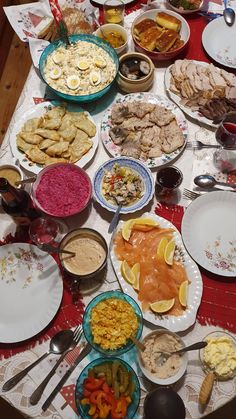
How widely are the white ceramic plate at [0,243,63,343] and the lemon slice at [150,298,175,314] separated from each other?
1.33 feet

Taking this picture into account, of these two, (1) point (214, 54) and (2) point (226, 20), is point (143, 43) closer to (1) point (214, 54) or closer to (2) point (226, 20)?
(1) point (214, 54)

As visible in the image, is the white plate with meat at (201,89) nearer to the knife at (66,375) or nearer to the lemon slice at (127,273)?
the lemon slice at (127,273)

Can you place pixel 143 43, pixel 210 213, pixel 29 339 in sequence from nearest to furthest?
pixel 29 339
pixel 210 213
pixel 143 43

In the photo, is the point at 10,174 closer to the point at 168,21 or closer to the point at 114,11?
the point at 114,11

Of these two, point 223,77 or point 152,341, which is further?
point 223,77

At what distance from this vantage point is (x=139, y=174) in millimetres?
1989

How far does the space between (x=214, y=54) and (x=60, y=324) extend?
1.83 metres

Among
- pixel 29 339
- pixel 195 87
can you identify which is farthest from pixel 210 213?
pixel 29 339

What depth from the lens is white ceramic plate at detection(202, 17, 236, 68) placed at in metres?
2.41

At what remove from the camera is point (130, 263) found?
1.77 meters

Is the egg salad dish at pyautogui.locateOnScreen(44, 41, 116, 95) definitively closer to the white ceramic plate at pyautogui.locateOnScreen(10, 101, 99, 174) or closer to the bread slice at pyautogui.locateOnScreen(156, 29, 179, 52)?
the white ceramic plate at pyautogui.locateOnScreen(10, 101, 99, 174)

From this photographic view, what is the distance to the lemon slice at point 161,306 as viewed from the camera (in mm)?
1651

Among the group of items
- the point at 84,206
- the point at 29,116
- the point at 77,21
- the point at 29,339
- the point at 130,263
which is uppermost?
the point at 77,21

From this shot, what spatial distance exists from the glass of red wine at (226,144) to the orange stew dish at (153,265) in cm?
51
